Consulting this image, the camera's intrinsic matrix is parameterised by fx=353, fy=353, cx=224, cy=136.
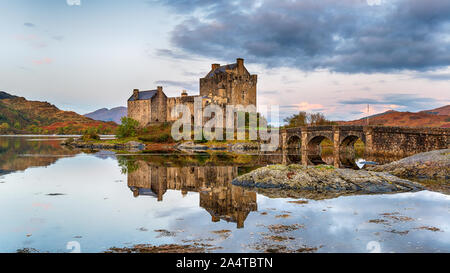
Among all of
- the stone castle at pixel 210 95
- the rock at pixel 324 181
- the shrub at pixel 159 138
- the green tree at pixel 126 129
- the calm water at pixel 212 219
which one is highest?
the stone castle at pixel 210 95

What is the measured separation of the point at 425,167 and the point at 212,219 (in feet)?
54.0

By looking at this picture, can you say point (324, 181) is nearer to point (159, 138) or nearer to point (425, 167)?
point (425, 167)

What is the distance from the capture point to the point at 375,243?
8508 millimetres

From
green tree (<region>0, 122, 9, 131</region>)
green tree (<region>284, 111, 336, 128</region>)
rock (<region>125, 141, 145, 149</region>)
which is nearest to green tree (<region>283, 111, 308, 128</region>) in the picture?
green tree (<region>284, 111, 336, 128</region>)

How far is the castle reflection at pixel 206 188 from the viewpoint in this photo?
12006 mm

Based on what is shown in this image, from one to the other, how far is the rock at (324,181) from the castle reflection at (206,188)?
1.44m

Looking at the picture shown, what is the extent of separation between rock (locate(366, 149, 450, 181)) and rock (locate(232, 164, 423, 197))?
4.57m

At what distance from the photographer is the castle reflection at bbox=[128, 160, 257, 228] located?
473 inches

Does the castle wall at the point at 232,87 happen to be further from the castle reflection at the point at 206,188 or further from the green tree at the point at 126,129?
the castle reflection at the point at 206,188

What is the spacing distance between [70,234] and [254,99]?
6420 cm

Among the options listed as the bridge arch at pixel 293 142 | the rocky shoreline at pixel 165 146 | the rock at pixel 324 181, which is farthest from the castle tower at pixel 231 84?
the rock at pixel 324 181

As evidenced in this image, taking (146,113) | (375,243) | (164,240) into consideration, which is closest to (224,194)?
(164,240)

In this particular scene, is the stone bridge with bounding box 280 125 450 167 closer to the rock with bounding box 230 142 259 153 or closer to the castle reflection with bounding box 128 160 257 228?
the rock with bounding box 230 142 259 153
